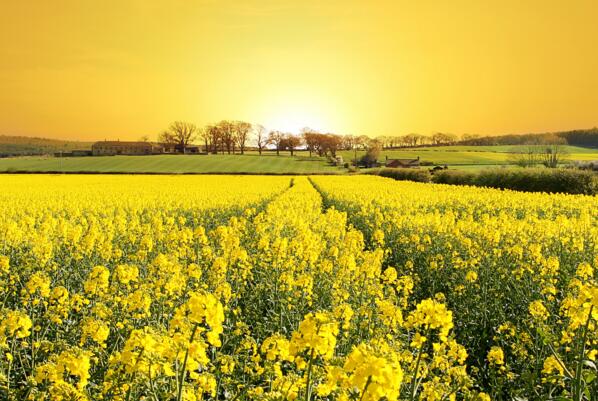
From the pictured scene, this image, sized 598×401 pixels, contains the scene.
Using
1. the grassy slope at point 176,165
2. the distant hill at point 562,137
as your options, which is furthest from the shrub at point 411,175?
the distant hill at point 562,137

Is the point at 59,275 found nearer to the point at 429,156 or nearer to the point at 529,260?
the point at 529,260

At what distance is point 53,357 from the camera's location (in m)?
3.62

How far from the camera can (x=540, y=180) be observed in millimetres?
34688

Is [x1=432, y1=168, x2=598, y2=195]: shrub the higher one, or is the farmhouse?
the farmhouse

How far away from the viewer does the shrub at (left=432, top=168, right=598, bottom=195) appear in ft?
104

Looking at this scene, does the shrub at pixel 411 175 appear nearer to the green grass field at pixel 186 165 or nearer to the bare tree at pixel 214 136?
the green grass field at pixel 186 165

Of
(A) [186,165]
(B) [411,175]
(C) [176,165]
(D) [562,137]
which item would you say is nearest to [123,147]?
(C) [176,165]

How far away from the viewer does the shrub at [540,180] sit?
31.7 meters

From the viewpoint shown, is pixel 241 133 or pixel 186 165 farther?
pixel 241 133

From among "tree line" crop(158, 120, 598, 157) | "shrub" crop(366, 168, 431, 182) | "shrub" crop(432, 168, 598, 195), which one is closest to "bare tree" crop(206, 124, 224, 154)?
"tree line" crop(158, 120, 598, 157)

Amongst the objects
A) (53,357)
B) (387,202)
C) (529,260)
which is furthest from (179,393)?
(387,202)

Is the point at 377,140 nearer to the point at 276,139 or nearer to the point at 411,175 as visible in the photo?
the point at 276,139

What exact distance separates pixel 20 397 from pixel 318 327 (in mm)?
2976

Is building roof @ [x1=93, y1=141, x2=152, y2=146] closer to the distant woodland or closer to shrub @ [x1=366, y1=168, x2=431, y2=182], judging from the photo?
the distant woodland
